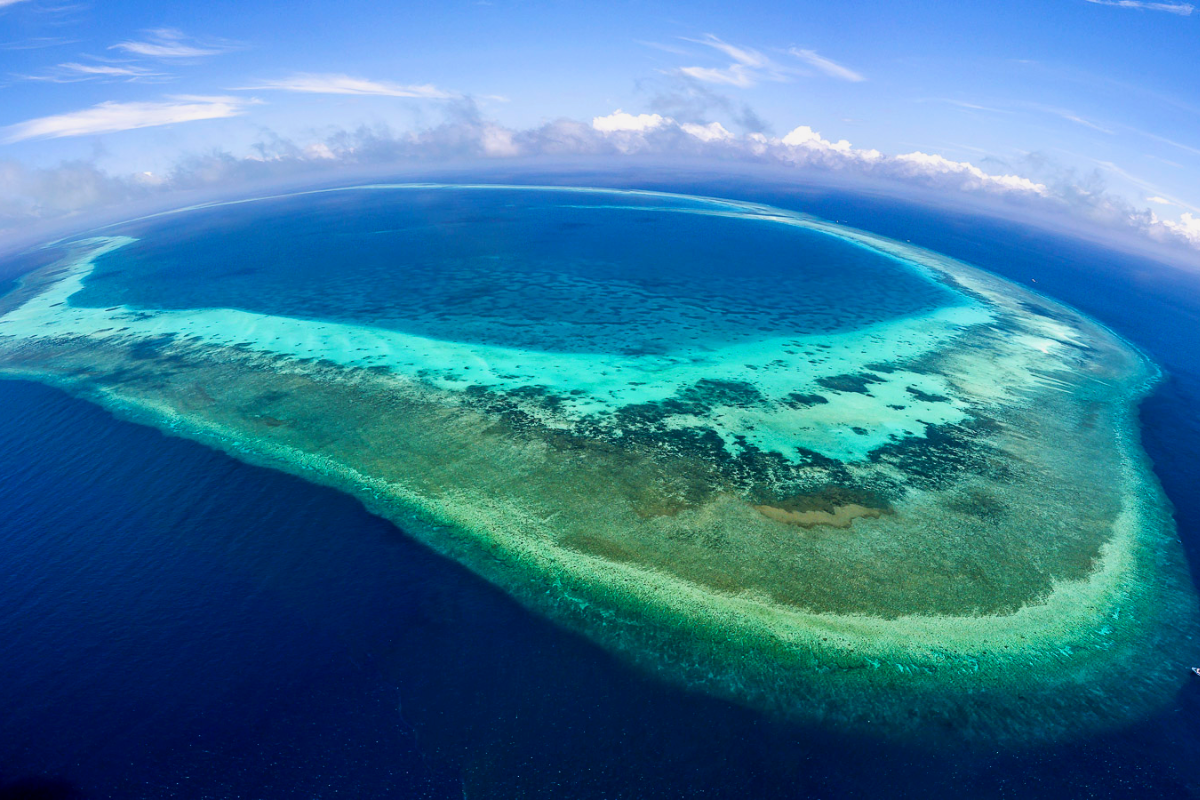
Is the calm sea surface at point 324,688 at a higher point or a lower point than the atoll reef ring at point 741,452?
lower

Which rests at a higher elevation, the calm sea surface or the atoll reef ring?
the atoll reef ring

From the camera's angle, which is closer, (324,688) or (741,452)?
(324,688)

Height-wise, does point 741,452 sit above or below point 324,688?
above

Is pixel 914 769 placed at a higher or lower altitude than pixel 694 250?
lower

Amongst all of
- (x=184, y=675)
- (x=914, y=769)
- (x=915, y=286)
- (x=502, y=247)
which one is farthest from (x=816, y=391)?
(x=502, y=247)

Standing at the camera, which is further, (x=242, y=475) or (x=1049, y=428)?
(x=1049, y=428)

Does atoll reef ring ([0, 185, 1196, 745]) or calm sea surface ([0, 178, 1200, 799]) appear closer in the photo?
calm sea surface ([0, 178, 1200, 799])

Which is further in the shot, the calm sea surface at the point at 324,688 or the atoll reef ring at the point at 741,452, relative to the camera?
the atoll reef ring at the point at 741,452

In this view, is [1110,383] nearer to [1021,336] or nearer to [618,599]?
[1021,336]
